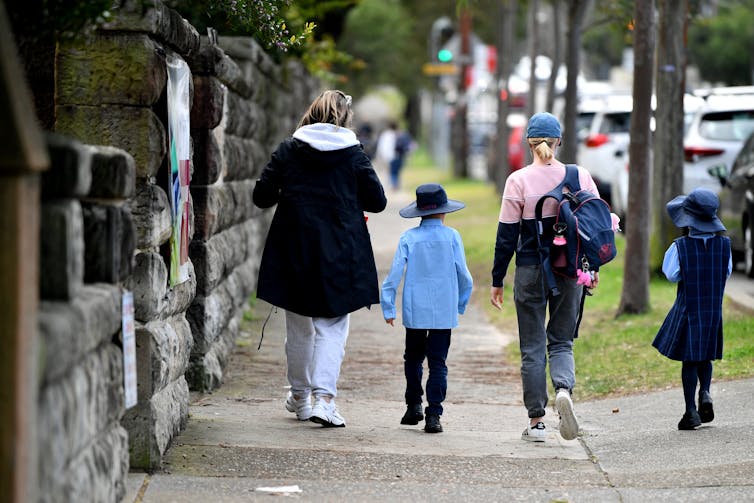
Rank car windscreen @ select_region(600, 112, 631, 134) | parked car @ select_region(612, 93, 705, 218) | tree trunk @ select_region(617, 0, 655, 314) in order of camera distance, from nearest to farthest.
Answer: tree trunk @ select_region(617, 0, 655, 314) → parked car @ select_region(612, 93, 705, 218) → car windscreen @ select_region(600, 112, 631, 134)

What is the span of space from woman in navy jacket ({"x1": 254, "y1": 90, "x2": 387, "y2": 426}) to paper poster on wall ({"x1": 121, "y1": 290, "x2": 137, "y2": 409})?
2.11 metres

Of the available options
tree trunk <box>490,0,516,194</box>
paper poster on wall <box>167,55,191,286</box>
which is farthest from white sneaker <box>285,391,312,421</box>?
tree trunk <box>490,0,516,194</box>

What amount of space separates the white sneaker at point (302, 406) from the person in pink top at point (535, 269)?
45.3 inches

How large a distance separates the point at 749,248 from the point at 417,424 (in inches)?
295

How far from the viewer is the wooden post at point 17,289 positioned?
3.66m

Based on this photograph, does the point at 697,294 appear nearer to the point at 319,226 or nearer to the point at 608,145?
the point at 319,226

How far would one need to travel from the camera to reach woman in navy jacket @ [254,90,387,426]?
7406 millimetres

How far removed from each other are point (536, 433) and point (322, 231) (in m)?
1.52

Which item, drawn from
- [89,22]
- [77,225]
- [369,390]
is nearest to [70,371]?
[77,225]

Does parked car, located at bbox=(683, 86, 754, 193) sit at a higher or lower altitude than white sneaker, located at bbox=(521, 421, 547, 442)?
higher

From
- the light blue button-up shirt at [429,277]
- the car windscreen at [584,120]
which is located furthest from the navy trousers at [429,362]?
the car windscreen at [584,120]

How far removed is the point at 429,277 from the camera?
24.7ft

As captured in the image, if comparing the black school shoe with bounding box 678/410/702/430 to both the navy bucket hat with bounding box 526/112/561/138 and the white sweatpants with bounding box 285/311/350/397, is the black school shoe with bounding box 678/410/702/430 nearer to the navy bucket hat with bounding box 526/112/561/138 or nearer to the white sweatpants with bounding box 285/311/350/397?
the navy bucket hat with bounding box 526/112/561/138

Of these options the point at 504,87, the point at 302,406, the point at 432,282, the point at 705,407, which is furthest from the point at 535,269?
the point at 504,87
